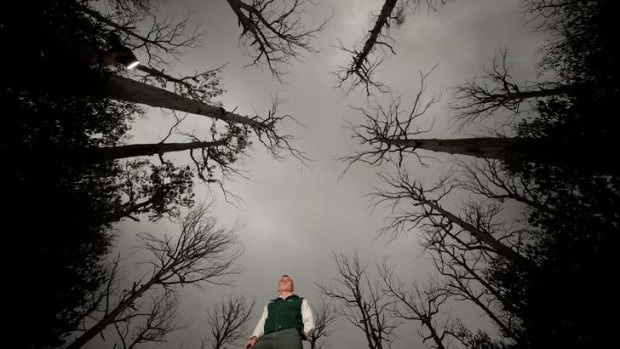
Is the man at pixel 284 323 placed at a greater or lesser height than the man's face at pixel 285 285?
lesser

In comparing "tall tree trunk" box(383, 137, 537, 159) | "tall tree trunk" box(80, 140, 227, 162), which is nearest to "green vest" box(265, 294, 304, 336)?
"tall tree trunk" box(383, 137, 537, 159)

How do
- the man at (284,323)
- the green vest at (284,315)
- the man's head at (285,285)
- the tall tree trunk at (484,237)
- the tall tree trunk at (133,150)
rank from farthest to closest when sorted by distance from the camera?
the tall tree trunk at (484,237)
the tall tree trunk at (133,150)
the man's head at (285,285)
the green vest at (284,315)
the man at (284,323)

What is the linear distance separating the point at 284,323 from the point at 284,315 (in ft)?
0.32

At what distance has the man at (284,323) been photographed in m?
2.68

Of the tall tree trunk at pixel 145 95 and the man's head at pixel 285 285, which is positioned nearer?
the man's head at pixel 285 285

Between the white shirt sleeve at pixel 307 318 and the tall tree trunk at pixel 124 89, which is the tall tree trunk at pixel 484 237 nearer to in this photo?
the white shirt sleeve at pixel 307 318

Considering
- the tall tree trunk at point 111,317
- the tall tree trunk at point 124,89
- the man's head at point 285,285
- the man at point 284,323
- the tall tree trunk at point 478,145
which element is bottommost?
the man at point 284,323

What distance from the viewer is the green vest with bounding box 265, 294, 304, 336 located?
2.94 metres

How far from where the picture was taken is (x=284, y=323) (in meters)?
2.93

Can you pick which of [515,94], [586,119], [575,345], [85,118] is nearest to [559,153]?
[586,119]

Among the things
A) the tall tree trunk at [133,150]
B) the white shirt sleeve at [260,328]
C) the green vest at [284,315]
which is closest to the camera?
the green vest at [284,315]

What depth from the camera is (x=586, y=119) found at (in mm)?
3852

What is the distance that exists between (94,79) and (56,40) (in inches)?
29.5

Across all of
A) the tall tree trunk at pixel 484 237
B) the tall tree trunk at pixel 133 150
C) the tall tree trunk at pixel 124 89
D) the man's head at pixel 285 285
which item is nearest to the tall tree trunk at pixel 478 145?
the tall tree trunk at pixel 484 237
